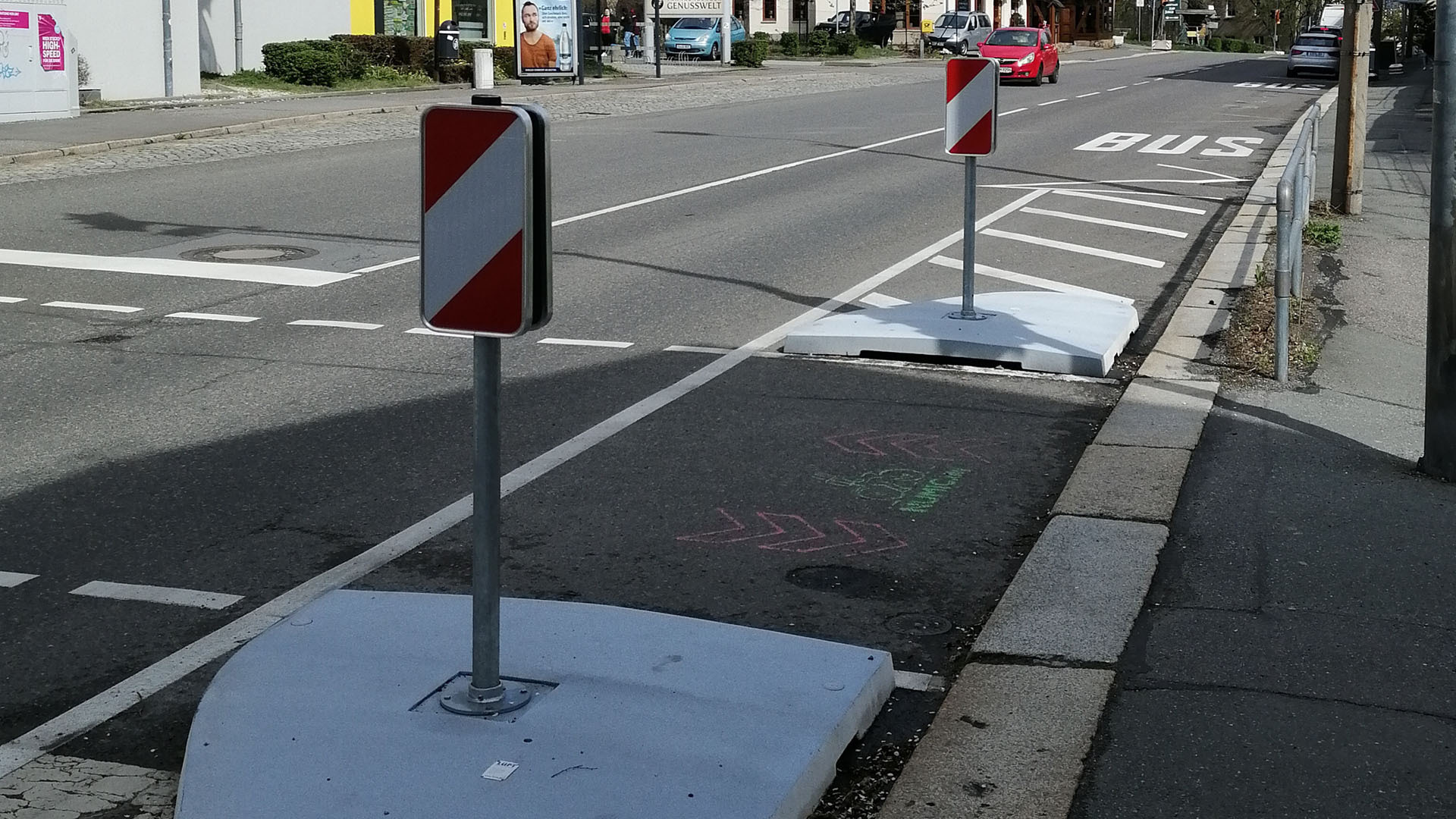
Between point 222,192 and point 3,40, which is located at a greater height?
point 3,40

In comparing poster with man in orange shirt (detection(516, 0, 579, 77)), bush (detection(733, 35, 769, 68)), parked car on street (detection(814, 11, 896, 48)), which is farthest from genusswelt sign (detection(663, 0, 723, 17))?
poster with man in orange shirt (detection(516, 0, 579, 77))

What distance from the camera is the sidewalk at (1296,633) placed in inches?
153

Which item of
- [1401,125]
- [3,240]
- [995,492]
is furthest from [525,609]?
[1401,125]

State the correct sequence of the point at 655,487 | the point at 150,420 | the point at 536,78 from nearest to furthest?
the point at 655,487 < the point at 150,420 < the point at 536,78

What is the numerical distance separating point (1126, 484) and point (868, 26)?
2824 inches

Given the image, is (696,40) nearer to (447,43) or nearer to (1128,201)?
(447,43)

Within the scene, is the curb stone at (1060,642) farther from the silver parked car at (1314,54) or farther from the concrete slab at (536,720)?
the silver parked car at (1314,54)

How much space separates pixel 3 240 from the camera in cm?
1292

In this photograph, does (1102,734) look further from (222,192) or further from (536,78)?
(536,78)

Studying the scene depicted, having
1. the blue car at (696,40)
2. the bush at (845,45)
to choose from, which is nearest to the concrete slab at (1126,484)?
the blue car at (696,40)

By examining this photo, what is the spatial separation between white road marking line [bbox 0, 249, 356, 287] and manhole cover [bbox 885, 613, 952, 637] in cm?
709

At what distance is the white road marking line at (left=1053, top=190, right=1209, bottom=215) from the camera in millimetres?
16422

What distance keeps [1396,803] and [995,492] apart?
9.13 ft

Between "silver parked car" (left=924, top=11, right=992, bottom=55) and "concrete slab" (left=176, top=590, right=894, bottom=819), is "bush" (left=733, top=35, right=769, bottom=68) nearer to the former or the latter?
"silver parked car" (left=924, top=11, right=992, bottom=55)
